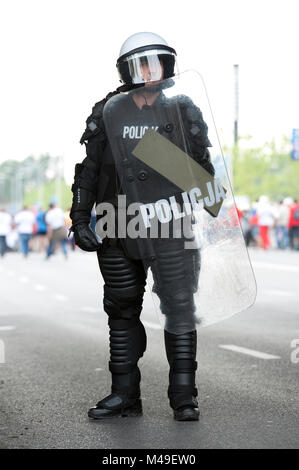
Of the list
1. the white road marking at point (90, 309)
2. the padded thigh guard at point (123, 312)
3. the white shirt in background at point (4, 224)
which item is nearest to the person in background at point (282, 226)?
the white shirt in background at point (4, 224)

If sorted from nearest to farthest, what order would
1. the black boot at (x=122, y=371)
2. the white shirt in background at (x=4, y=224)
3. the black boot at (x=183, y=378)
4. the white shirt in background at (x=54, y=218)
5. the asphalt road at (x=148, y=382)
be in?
the asphalt road at (x=148, y=382) → the black boot at (x=183, y=378) → the black boot at (x=122, y=371) → the white shirt in background at (x=54, y=218) → the white shirt in background at (x=4, y=224)

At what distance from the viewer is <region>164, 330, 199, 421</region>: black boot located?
16.1ft

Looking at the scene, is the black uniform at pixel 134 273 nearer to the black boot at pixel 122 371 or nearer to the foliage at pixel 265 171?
the black boot at pixel 122 371

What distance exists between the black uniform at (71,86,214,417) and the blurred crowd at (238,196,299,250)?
915 inches

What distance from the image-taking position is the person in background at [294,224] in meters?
28.7

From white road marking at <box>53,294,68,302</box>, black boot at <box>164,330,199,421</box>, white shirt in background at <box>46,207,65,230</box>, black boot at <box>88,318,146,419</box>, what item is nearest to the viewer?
black boot at <box>164,330,199,421</box>

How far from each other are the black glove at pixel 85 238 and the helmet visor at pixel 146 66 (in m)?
0.73

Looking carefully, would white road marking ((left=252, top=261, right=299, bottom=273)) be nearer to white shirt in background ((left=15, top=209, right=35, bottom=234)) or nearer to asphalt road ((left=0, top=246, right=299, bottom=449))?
asphalt road ((left=0, top=246, right=299, bottom=449))

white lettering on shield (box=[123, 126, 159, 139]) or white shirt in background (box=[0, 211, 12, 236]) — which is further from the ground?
white shirt in background (box=[0, 211, 12, 236])

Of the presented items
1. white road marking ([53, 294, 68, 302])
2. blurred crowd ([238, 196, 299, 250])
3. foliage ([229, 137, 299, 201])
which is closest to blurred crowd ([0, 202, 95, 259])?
blurred crowd ([238, 196, 299, 250])

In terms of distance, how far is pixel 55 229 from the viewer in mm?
27844

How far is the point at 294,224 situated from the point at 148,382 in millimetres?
22918

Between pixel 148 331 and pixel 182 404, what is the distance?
465cm

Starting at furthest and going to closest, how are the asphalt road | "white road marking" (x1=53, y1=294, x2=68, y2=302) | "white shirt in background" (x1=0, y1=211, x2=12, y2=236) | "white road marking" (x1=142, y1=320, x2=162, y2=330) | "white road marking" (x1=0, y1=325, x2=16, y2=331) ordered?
"white shirt in background" (x1=0, y1=211, x2=12, y2=236) → "white road marking" (x1=53, y1=294, x2=68, y2=302) → "white road marking" (x1=0, y1=325, x2=16, y2=331) → "white road marking" (x1=142, y1=320, x2=162, y2=330) → the asphalt road
